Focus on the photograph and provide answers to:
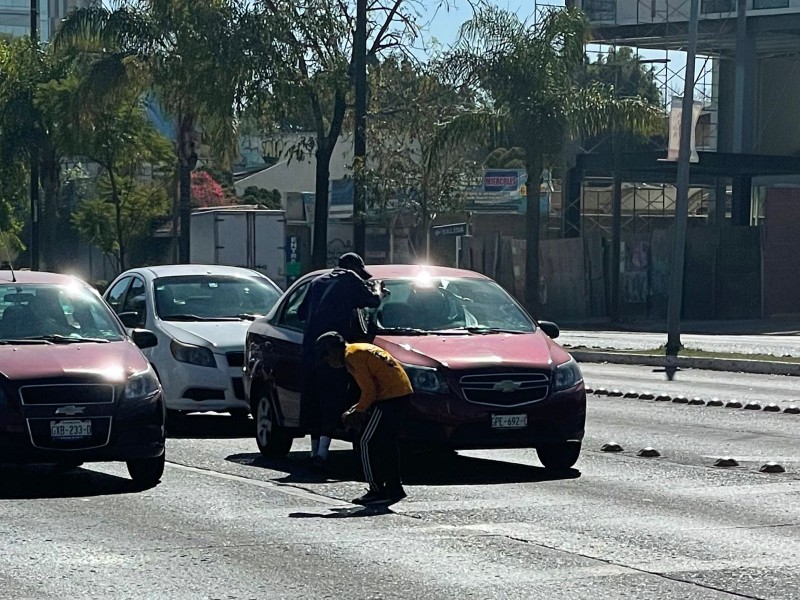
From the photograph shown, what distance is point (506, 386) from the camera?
11.9 meters

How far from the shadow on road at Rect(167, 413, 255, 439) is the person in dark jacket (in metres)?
3.17

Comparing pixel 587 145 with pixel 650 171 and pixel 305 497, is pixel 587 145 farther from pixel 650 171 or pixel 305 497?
pixel 305 497

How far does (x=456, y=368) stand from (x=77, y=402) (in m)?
2.80

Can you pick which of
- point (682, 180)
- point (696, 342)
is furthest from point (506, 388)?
point (696, 342)

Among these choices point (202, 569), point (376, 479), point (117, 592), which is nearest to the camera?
point (117, 592)

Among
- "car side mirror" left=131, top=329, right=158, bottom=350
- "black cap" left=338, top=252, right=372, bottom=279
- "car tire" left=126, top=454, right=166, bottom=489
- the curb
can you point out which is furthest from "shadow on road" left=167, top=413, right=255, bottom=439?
the curb

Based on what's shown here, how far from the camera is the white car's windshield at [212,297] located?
16734 mm

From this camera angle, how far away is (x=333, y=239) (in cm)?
5981

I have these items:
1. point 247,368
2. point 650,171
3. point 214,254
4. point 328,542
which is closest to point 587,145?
point 650,171

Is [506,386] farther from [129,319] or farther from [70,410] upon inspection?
[129,319]

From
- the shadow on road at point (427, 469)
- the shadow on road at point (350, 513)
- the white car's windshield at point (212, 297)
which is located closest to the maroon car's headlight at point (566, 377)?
the shadow on road at point (427, 469)

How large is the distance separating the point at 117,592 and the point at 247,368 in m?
6.72

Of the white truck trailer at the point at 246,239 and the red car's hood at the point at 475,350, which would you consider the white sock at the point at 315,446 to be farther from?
the white truck trailer at the point at 246,239

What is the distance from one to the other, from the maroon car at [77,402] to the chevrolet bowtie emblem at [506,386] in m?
2.50
